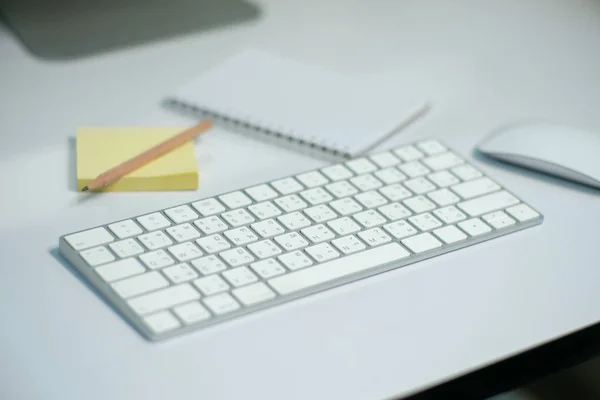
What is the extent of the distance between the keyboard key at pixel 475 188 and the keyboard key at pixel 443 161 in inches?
1.2

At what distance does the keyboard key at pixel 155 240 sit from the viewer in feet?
1.90

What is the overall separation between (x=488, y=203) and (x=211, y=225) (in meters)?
0.21

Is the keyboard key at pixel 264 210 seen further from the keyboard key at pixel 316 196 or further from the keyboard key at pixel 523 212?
the keyboard key at pixel 523 212

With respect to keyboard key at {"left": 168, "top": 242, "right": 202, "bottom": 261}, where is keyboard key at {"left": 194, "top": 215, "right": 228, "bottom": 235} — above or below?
above

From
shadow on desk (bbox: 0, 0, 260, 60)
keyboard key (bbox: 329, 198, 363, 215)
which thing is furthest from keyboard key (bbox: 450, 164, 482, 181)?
shadow on desk (bbox: 0, 0, 260, 60)

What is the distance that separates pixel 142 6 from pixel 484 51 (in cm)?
40

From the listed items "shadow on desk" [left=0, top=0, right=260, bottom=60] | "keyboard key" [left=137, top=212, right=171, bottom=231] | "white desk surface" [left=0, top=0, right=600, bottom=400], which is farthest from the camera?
"shadow on desk" [left=0, top=0, right=260, bottom=60]

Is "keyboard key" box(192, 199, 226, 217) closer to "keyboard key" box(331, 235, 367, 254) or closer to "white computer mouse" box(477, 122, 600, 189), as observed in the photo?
"keyboard key" box(331, 235, 367, 254)

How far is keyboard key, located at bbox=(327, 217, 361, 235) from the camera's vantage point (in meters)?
0.61

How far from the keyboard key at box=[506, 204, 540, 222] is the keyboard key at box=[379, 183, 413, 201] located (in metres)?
0.08

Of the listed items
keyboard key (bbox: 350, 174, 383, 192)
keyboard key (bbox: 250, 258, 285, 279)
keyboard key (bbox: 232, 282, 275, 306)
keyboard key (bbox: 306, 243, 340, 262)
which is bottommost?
keyboard key (bbox: 232, 282, 275, 306)

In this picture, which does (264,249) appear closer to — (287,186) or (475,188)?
(287,186)

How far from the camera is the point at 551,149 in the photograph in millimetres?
713

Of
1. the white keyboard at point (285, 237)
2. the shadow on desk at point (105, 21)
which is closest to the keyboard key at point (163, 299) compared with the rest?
the white keyboard at point (285, 237)
